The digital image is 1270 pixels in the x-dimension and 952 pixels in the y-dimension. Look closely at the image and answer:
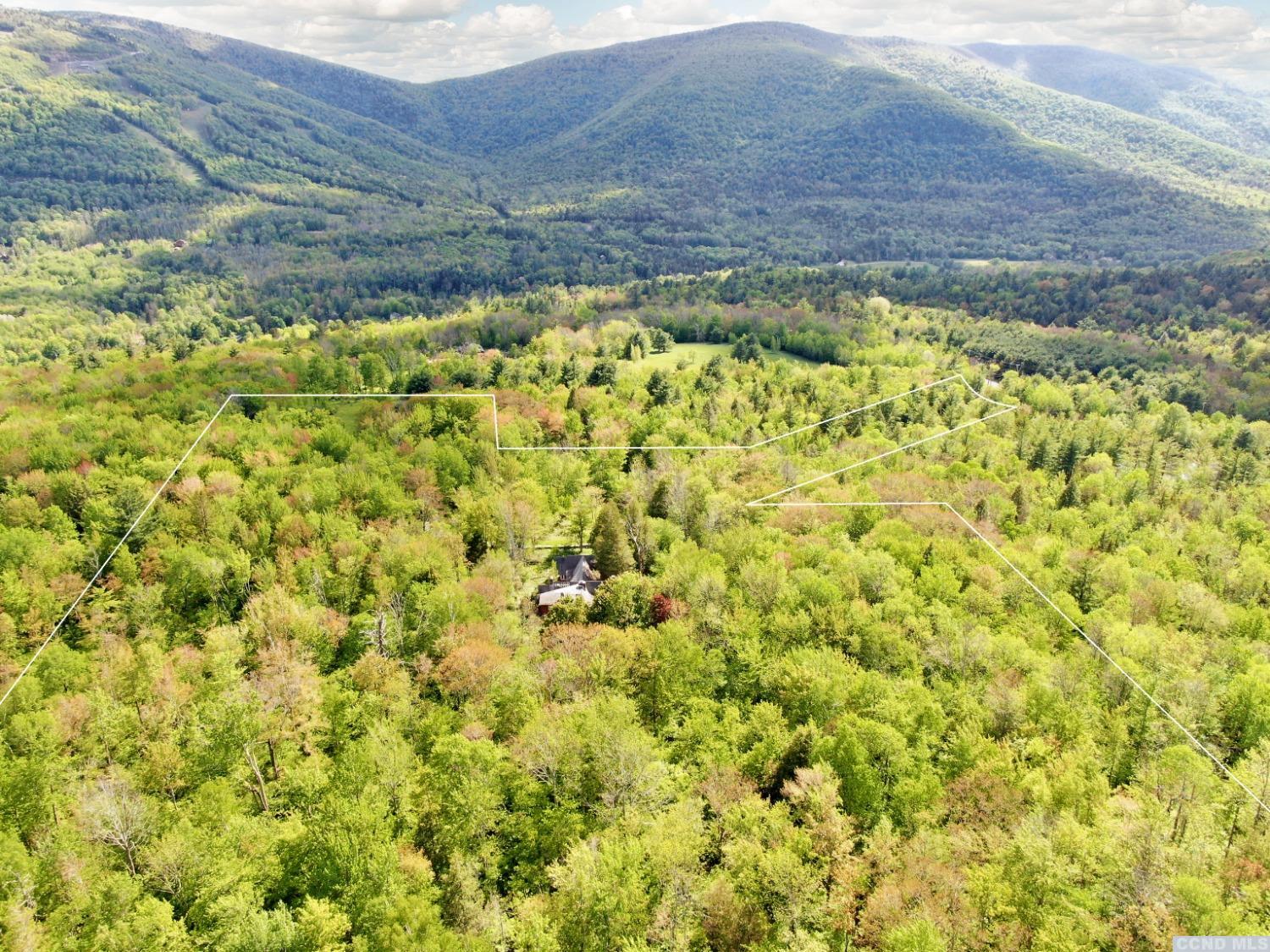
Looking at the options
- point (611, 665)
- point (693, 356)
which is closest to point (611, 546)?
point (611, 665)

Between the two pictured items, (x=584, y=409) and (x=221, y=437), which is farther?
(x=584, y=409)

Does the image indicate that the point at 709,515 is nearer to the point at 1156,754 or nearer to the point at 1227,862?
the point at 1156,754

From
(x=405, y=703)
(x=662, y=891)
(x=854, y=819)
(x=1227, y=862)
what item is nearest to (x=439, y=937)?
(x=662, y=891)

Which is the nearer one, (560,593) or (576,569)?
(560,593)
